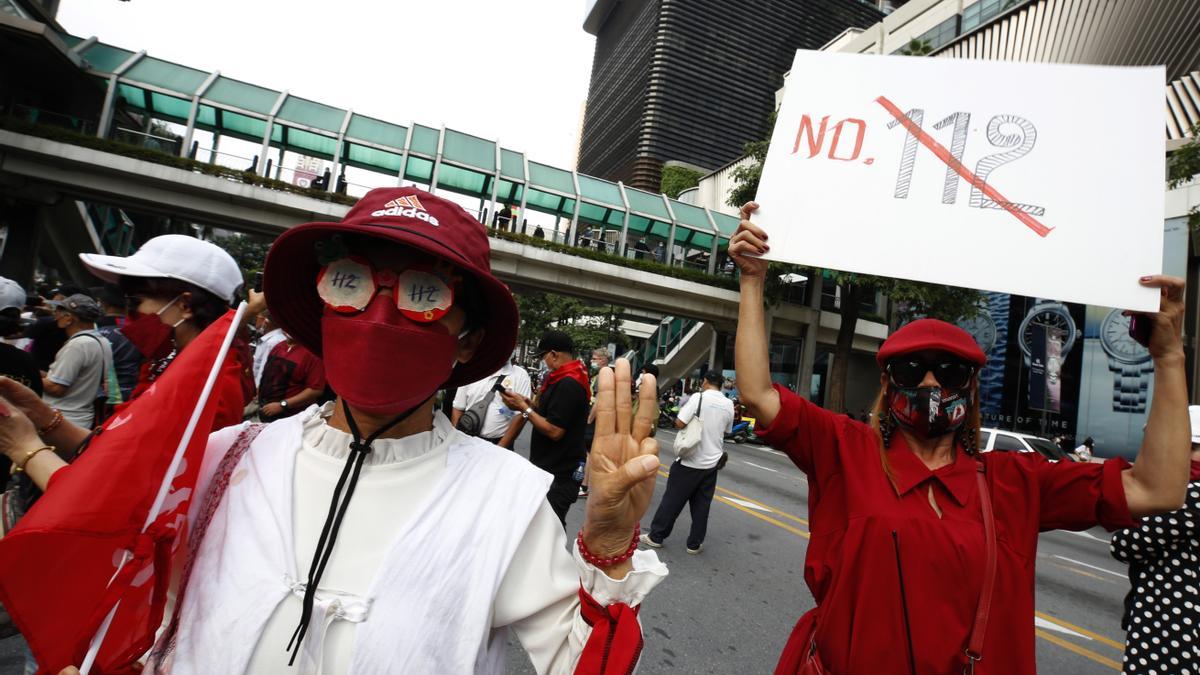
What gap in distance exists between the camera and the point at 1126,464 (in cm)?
193

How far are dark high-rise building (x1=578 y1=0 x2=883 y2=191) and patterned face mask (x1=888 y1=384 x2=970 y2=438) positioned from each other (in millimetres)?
80064

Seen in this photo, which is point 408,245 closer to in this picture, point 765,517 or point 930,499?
point 930,499

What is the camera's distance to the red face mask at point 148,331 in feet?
6.98

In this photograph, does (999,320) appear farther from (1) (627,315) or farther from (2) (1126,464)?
(1) (627,315)

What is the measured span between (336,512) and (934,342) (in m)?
1.93

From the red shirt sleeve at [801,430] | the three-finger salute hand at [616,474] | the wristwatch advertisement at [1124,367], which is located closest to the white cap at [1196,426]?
the red shirt sleeve at [801,430]

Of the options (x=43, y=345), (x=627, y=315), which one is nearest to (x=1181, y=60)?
(x=43, y=345)

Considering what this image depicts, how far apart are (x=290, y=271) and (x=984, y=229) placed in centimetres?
217

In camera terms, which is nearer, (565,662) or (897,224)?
(565,662)

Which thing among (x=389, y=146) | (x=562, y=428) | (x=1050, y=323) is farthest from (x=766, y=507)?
(x=389, y=146)

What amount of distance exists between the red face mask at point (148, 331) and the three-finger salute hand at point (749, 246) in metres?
2.17

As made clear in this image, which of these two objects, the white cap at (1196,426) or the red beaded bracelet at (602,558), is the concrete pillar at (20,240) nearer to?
the red beaded bracelet at (602,558)

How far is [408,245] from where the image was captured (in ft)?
4.11

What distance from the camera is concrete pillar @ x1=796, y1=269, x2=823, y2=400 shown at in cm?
2652
